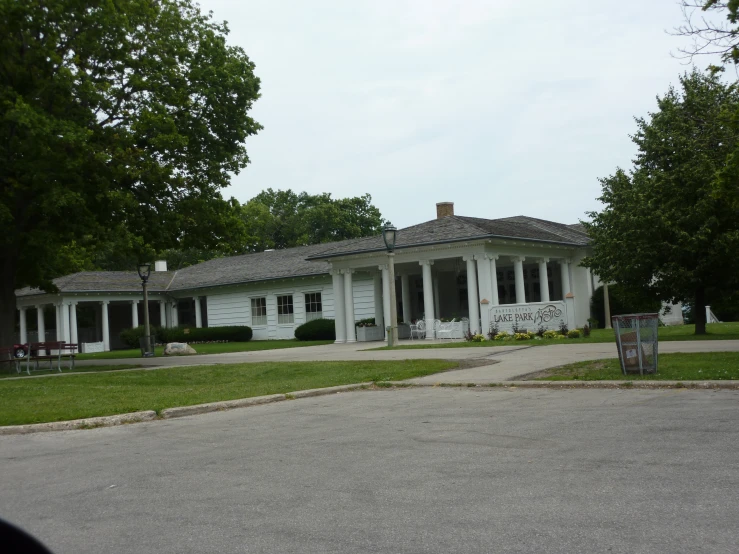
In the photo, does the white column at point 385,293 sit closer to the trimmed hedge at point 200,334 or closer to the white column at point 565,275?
the white column at point 565,275

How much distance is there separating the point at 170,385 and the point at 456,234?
17.0 metres

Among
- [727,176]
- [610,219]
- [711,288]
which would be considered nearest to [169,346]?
[610,219]

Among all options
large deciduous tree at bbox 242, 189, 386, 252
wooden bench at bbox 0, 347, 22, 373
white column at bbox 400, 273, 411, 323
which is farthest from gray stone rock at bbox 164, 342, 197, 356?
large deciduous tree at bbox 242, 189, 386, 252

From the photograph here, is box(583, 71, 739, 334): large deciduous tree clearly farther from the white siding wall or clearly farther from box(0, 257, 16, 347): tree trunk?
box(0, 257, 16, 347): tree trunk

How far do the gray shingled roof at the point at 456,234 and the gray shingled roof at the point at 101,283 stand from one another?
16514mm

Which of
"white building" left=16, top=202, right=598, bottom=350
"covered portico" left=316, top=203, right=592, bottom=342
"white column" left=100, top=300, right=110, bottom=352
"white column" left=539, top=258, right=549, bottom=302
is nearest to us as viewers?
"covered portico" left=316, top=203, right=592, bottom=342

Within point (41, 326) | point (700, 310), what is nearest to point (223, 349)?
point (41, 326)

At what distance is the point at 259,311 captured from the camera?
46812 mm

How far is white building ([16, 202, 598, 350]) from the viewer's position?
1225 inches

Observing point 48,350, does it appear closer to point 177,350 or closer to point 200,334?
point 177,350

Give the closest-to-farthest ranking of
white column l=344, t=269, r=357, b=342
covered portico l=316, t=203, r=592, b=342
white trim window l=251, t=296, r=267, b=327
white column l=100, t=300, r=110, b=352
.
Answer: covered portico l=316, t=203, r=592, b=342
white column l=344, t=269, r=357, b=342
white trim window l=251, t=296, r=267, b=327
white column l=100, t=300, r=110, b=352

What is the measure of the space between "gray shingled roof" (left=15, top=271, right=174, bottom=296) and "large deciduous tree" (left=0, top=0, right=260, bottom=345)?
19.7 meters

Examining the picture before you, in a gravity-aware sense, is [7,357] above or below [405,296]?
below

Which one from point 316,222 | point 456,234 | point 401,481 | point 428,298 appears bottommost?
point 401,481
